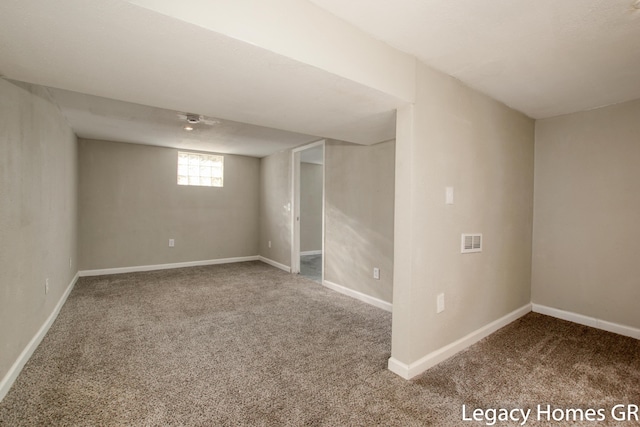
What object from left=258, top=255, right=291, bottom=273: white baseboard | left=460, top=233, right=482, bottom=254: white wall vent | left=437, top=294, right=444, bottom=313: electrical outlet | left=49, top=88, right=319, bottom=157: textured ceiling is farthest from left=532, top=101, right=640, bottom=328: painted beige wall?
left=258, top=255, right=291, bottom=273: white baseboard

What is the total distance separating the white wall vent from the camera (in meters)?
2.38

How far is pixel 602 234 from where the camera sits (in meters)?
2.80

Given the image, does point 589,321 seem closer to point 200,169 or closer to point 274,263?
point 274,263

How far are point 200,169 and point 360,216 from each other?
136 inches

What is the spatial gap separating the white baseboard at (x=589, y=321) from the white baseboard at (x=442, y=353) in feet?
1.97

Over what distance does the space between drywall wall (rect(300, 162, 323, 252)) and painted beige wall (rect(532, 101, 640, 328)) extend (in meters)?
4.53

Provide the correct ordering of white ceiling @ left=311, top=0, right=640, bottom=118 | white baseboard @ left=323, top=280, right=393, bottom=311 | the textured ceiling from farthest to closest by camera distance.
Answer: white baseboard @ left=323, top=280, right=393, bottom=311 → the textured ceiling → white ceiling @ left=311, top=0, right=640, bottom=118

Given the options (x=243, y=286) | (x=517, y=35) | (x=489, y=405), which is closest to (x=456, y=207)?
(x=517, y=35)

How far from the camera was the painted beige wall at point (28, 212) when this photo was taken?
6.03ft

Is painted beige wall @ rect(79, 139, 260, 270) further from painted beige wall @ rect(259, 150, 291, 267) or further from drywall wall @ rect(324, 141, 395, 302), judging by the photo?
drywall wall @ rect(324, 141, 395, 302)

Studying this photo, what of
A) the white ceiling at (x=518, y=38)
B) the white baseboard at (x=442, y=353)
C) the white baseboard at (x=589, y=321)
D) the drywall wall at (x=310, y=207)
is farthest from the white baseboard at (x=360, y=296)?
the drywall wall at (x=310, y=207)

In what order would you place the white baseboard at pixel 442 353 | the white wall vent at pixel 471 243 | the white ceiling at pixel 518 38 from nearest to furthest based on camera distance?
the white ceiling at pixel 518 38 → the white baseboard at pixel 442 353 → the white wall vent at pixel 471 243

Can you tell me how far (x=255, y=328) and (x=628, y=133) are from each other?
382cm

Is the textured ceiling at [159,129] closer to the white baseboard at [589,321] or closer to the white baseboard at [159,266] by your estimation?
the white baseboard at [159,266]
